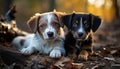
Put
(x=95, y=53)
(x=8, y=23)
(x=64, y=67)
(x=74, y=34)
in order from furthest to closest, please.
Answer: (x=8, y=23), (x=95, y=53), (x=74, y=34), (x=64, y=67)

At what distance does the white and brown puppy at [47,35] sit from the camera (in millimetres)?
9711

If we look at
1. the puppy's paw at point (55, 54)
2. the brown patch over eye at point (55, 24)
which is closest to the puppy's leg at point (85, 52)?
the puppy's paw at point (55, 54)

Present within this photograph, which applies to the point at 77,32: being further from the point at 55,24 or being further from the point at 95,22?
the point at 95,22

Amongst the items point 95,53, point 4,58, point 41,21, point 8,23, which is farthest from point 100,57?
point 8,23

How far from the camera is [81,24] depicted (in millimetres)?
9734

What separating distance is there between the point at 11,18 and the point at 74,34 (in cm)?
361

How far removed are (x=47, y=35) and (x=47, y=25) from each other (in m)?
0.30

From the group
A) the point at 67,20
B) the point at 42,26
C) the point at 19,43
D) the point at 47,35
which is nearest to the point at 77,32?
the point at 67,20

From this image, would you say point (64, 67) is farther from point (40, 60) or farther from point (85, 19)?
point (85, 19)

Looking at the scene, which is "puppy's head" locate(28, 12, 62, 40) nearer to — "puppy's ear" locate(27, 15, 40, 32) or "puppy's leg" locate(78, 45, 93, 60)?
"puppy's ear" locate(27, 15, 40, 32)

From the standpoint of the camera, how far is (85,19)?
9.85 meters

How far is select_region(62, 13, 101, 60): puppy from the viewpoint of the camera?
31.9 ft

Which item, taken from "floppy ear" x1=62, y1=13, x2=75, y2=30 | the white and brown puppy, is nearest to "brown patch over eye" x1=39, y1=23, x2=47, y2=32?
the white and brown puppy

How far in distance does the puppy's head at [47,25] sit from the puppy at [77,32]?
0.76 feet
